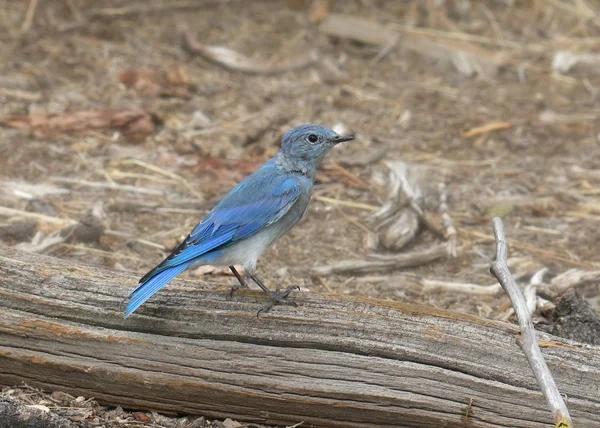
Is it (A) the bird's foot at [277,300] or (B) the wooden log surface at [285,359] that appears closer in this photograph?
(B) the wooden log surface at [285,359]

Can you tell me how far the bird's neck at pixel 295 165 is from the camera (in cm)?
526

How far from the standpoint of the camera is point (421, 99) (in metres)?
9.18

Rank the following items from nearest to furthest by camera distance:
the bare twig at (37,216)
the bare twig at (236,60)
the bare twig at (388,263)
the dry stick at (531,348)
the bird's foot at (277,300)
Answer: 1. the dry stick at (531,348)
2. the bird's foot at (277,300)
3. the bare twig at (388,263)
4. the bare twig at (37,216)
5. the bare twig at (236,60)

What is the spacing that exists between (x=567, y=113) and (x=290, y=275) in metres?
4.09

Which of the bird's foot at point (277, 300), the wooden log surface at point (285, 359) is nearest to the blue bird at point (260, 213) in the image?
the bird's foot at point (277, 300)

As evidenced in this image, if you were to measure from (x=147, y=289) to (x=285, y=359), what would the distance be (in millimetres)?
708

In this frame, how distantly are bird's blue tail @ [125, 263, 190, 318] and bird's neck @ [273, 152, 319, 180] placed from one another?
1132 millimetres

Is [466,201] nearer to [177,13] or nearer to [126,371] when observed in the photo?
[126,371]

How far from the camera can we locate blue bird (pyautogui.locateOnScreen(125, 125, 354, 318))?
4.73 m

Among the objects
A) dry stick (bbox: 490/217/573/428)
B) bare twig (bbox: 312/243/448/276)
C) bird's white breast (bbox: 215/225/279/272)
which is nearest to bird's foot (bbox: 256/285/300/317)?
bird's white breast (bbox: 215/225/279/272)

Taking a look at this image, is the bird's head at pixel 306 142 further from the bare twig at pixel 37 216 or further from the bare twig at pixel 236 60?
the bare twig at pixel 236 60

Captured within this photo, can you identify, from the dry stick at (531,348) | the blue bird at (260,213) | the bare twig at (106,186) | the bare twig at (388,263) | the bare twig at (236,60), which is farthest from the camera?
the bare twig at (236,60)

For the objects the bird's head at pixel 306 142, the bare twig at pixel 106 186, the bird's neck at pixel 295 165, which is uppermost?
the bare twig at pixel 106 186

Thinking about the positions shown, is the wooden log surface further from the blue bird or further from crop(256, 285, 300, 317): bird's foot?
the blue bird
